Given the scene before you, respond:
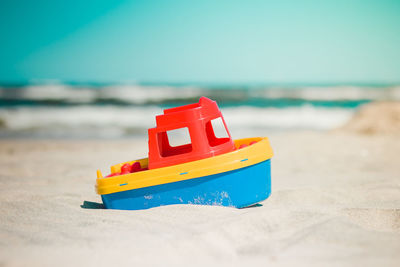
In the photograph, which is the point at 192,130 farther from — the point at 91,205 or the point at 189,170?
the point at 91,205

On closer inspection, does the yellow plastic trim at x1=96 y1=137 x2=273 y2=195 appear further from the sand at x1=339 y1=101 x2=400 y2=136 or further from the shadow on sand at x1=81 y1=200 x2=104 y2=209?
the sand at x1=339 y1=101 x2=400 y2=136

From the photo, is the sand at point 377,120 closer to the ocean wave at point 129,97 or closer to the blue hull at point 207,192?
the blue hull at point 207,192

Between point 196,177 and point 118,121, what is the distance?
40.7 feet

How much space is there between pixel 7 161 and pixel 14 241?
14.4 feet

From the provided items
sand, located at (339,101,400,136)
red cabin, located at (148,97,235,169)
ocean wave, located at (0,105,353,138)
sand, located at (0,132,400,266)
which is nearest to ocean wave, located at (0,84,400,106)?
ocean wave, located at (0,105,353,138)

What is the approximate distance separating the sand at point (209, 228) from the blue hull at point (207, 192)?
0.13 meters

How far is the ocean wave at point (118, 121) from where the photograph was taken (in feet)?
38.0

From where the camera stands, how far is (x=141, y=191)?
3.18 meters

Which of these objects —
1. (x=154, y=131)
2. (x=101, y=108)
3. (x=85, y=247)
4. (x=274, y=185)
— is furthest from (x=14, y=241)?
(x=101, y=108)

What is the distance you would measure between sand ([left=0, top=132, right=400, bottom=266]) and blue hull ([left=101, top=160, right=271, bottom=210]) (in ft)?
0.43

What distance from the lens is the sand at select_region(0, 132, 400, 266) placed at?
220 cm

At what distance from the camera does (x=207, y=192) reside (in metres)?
3.11

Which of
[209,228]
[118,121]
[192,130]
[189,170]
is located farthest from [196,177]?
[118,121]

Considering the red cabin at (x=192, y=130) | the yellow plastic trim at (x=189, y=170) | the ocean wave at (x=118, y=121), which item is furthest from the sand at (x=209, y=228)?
the ocean wave at (x=118, y=121)
